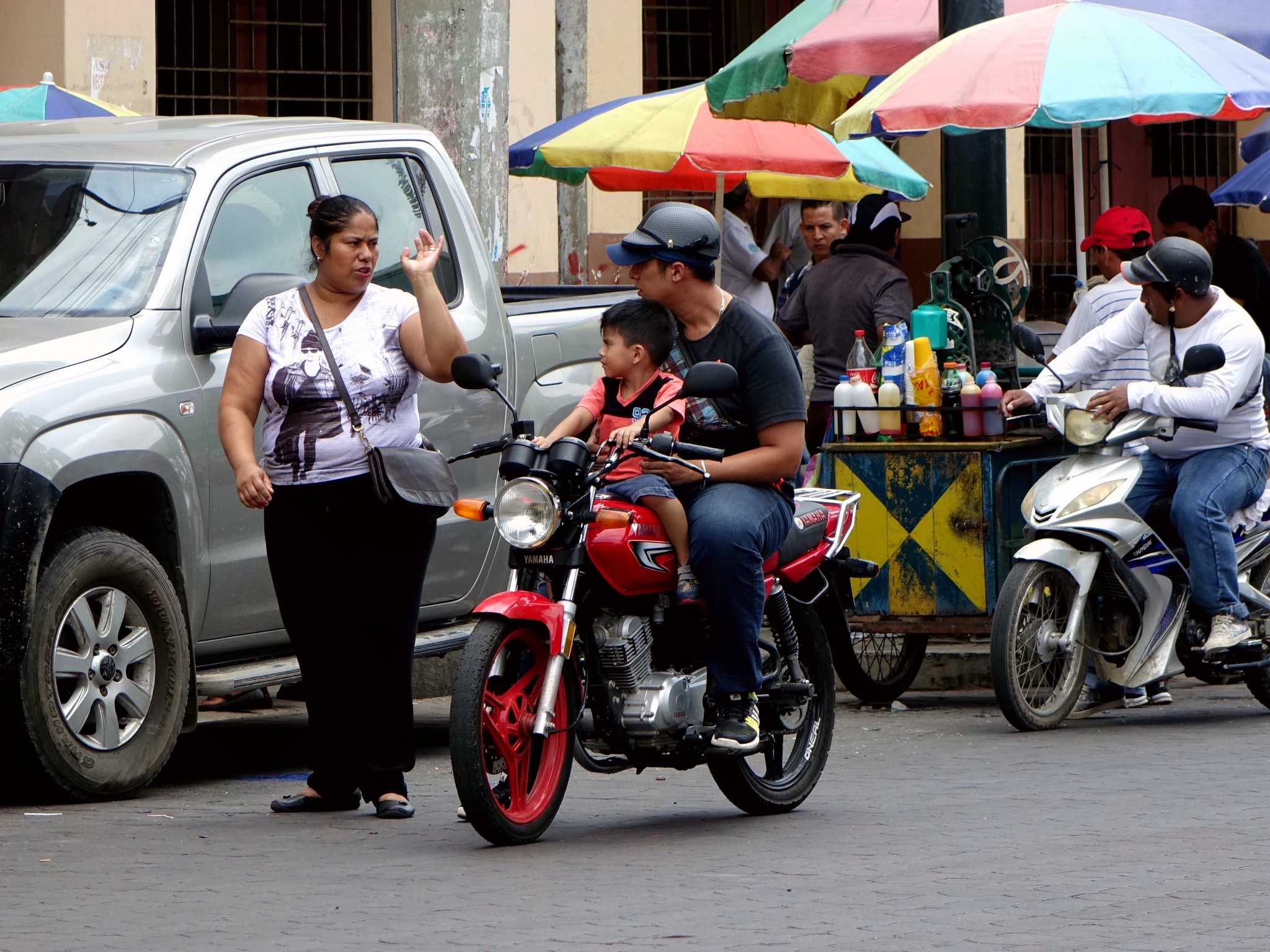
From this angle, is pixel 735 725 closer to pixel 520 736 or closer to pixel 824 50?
pixel 520 736

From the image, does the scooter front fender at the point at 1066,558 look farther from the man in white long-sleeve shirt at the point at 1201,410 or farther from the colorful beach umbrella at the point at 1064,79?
the colorful beach umbrella at the point at 1064,79

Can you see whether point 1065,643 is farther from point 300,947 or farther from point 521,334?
point 300,947

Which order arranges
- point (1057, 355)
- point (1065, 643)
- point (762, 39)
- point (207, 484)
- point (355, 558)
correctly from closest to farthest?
point (355, 558) < point (207, 484) < point (1065, 643) < point (1057, 355) < point (762, 39)

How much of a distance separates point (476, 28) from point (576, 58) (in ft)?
16.9

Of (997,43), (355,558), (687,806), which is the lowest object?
(687,806)

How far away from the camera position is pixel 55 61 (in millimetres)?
14508

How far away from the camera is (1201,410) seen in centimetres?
830

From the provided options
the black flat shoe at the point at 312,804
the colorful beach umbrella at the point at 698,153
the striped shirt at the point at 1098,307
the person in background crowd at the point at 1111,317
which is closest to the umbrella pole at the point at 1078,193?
the colorful beach umbrella at the point at 698,153

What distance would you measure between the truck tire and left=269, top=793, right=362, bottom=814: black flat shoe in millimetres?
465

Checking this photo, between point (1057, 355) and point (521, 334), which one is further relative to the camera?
point (1057, 355)

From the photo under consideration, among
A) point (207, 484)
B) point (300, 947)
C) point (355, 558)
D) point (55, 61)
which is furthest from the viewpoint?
point (55, 61)

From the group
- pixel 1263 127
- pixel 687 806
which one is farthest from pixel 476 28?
pixel 1263 127

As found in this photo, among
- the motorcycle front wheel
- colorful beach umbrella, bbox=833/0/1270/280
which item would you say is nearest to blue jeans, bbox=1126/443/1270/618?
the motorcycle front wheel

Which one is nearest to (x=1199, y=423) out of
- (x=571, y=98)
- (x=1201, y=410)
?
(x=1201, y=410)
